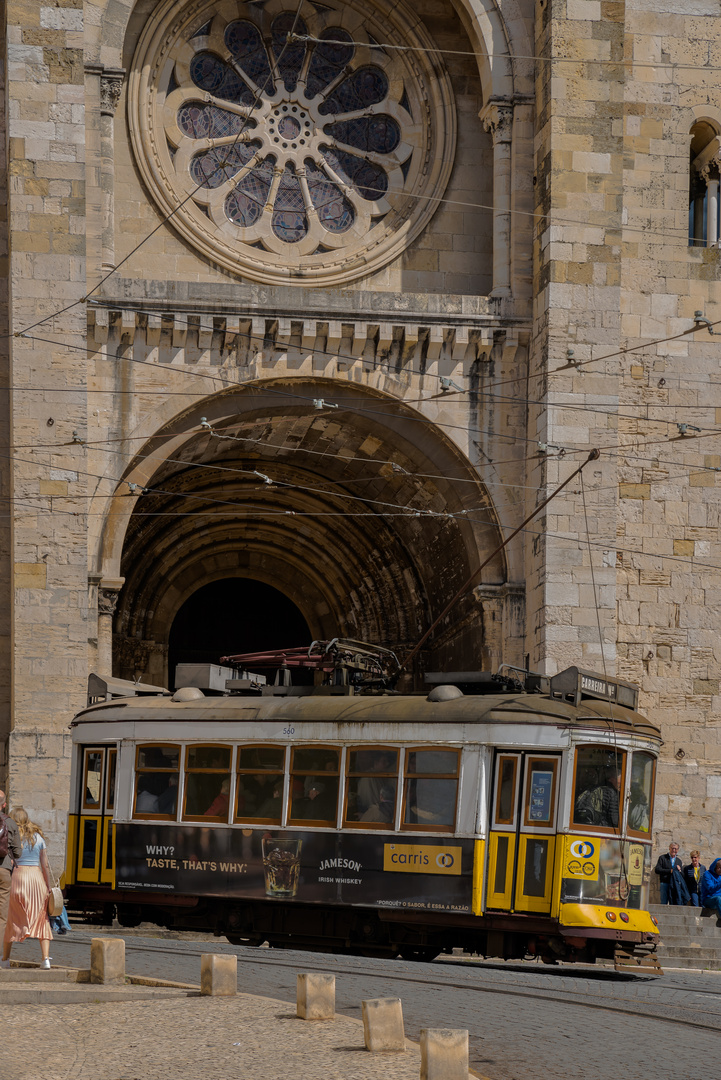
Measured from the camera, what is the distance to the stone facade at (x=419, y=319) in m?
21.9

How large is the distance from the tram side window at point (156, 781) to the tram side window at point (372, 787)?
200cm

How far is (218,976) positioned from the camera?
1103 cm

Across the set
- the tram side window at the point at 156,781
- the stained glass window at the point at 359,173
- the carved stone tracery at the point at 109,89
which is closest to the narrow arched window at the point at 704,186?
the stained glass window at the point at 359,173

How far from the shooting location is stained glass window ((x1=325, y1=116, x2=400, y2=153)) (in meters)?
24.9

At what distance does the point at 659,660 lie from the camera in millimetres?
23406

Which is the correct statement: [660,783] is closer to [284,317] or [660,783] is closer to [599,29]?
[284,317]

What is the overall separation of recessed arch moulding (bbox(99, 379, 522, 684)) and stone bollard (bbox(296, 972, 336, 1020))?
12723 mm

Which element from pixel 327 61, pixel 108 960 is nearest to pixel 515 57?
pixel 327 61

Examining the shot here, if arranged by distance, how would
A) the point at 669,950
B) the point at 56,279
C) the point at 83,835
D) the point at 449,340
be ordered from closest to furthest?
the point at 83,835 < the point at 669,950 < the point at 56,279 < the point at 449,340

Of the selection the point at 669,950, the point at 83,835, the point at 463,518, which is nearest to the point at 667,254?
the point at 463,518

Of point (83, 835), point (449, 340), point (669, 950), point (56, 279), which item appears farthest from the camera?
point (449, 340)

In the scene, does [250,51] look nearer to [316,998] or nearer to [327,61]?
[327,61]

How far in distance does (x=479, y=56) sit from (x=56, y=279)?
23.8 ft

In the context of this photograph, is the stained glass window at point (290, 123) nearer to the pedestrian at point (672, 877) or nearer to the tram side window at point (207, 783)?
the tram side window at point (207, 783)
